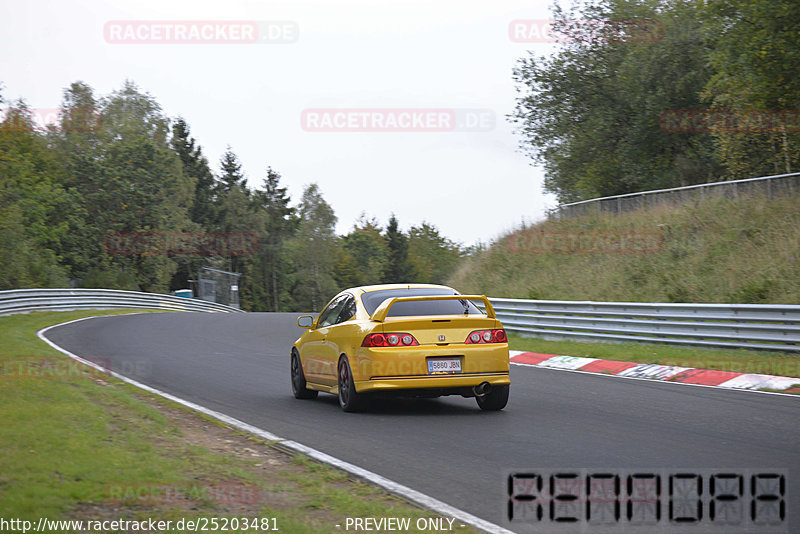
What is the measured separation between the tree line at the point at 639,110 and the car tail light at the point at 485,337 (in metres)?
21.6

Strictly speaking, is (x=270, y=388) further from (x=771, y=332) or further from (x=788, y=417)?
(x=771, y=332)

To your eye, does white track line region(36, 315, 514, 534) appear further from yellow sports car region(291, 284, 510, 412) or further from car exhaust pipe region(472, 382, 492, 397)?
car exhaust pipe region(472, 382, 492, 397)

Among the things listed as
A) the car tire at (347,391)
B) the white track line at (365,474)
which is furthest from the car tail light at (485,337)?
the white track line at (365,474)

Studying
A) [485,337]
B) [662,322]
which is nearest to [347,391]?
[485,337]

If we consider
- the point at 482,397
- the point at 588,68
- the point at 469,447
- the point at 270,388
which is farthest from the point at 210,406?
the point at 588,68

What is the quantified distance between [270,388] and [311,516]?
7474 mm

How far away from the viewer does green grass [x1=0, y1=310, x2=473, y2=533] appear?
513cm

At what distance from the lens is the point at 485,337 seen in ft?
32.8

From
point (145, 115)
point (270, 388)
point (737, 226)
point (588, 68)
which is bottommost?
point (270, 388)

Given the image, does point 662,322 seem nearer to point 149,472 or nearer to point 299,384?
point 299,384

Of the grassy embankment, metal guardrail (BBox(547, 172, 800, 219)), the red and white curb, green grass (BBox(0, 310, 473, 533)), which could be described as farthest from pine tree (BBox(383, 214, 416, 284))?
green grass (BBox(0, 310, 473, 533))

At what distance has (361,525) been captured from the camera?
5.14 meters

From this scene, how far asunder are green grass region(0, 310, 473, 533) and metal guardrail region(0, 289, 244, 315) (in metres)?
24.1

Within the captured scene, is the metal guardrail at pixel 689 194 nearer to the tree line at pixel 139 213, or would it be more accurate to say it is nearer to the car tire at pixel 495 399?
the tree line at pixel 139 213
